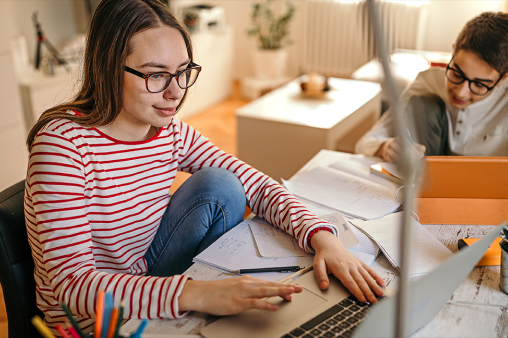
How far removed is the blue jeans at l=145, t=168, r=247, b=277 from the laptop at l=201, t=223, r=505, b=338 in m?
0.24

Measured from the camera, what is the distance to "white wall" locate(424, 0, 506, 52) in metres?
3.38

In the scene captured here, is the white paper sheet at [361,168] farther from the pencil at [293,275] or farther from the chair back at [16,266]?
the chair back at [16,266]

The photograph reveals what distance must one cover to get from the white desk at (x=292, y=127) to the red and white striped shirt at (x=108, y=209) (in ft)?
3.34

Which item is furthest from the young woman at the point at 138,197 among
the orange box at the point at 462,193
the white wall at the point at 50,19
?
the white wall at the point at 50,19

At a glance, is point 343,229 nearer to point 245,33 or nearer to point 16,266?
point 16,266

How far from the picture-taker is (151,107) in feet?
3.18

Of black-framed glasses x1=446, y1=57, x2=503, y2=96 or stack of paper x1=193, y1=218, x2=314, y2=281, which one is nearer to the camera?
stack of paper x1=193, y1=218, x2=314, y2=281

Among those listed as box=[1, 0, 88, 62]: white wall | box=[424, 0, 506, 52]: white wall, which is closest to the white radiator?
box=[424, 0, 506, 52]: white wall

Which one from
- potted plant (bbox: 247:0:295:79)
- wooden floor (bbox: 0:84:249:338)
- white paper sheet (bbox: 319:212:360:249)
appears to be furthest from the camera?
potted plant (bbox: 247:0:295:79)

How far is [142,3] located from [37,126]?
0.32 metres

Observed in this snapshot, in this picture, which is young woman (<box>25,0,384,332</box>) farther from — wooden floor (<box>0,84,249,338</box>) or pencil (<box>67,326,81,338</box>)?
wooden floor (<box>0,84,249,338</box>)

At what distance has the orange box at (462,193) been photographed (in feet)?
3.29

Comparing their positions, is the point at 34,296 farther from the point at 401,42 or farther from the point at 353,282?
the point at 401,42

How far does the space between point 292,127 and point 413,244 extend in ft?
4.19
